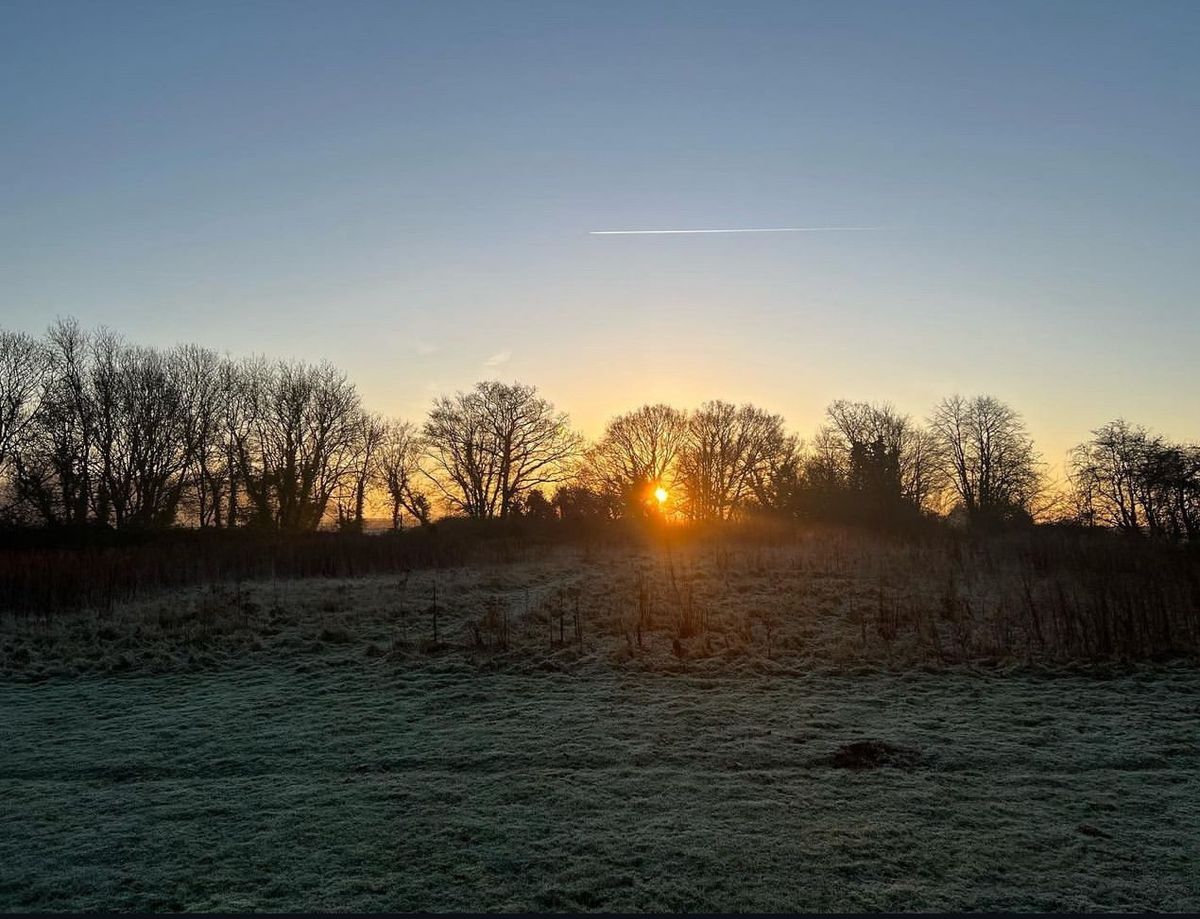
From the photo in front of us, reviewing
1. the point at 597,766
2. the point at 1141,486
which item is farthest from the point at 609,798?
the point at 1141,486

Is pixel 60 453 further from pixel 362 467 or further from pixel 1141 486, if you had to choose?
pixel 1141 486

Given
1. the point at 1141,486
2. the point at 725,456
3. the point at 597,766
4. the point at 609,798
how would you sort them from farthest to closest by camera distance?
the point at 725,456 < the point at 1141,486 < the point at 597,766 < the point at 609,798

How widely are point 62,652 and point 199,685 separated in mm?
3764

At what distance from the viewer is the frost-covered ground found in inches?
169

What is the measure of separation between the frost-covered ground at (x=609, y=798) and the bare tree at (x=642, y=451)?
144 feet

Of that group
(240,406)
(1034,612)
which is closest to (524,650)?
(1034,612)

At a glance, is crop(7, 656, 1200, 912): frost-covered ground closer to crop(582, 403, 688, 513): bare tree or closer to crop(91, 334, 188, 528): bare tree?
crop(91, 334, 188, 528): bare tree

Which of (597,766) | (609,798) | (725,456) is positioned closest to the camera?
(609,798)

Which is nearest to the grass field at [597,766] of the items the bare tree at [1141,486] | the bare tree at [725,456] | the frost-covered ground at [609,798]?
the frost-covered ground at [609,798]

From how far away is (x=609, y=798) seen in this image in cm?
568

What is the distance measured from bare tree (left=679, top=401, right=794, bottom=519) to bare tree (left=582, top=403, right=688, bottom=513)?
0.92 m

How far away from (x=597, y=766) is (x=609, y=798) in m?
0.79

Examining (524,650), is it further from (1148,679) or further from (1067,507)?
(1067,507)

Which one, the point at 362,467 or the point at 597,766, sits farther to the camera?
the point at 362,467
